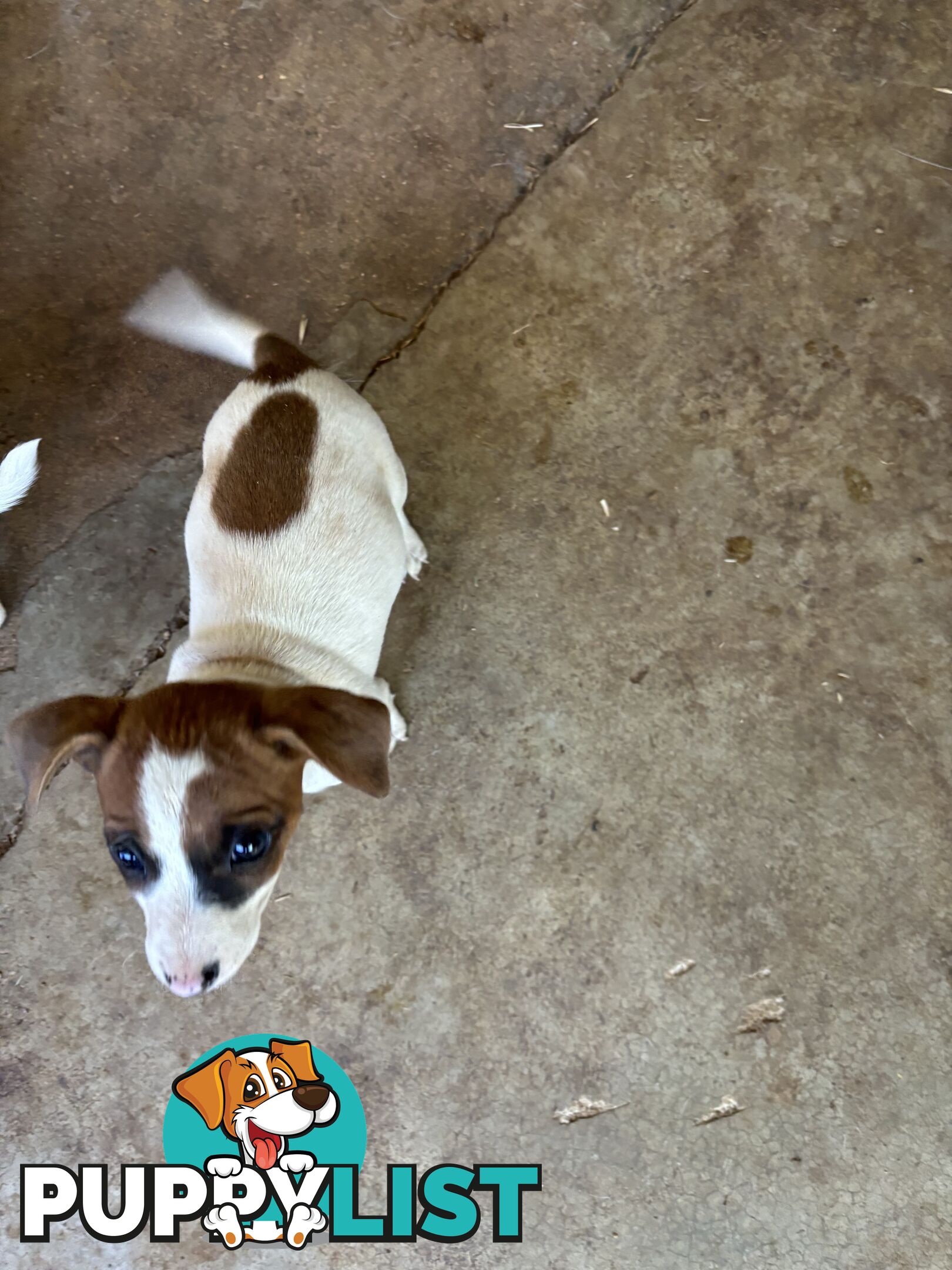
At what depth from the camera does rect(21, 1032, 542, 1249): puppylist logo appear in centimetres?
274

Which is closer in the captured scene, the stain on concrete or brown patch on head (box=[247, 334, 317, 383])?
brown patch on head (box=[247, 334, 317, 383])

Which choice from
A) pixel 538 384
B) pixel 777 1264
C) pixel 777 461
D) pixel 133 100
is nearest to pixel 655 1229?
pixel 777 1264

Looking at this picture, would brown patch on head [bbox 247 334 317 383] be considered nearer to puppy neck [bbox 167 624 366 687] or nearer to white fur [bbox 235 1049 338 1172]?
puppy neck [bbox 167 624 366 687]

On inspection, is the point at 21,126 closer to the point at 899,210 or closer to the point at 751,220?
the point at 751,220

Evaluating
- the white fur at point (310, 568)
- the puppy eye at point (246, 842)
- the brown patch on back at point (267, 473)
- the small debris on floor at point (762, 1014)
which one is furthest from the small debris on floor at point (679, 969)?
the brown patch on back at point (267, 473)

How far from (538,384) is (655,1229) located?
2991 millimetres

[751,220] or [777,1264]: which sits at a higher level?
[751,220]

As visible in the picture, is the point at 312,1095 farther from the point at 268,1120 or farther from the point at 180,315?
the point at 180,315

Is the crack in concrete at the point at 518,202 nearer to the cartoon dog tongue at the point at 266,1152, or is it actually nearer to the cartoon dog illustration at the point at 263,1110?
the cartoon dog illustration at the point at 263,1110

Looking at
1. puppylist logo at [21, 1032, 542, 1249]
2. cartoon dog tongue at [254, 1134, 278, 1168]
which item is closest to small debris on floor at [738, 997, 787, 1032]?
puppylist logo at [21, 1032, 542, 1249]

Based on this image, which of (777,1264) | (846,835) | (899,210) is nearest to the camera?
(777,1264)

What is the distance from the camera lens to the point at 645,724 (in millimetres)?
2951

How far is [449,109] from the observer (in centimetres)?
318

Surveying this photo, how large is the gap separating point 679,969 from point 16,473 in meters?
2.72
